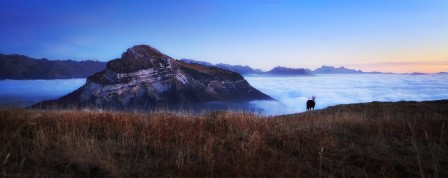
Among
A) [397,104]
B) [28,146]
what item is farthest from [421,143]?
[397,104]

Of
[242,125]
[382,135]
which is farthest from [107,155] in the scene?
[382,135]

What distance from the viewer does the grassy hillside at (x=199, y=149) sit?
6.00 meters

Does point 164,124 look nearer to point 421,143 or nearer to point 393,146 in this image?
point 393,146

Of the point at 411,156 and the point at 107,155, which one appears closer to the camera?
the point at 107,155

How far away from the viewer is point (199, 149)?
24.1ft

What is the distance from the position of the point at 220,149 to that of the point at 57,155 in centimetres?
310

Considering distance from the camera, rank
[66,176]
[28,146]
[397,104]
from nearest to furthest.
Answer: [66,176] < [28,146] < [397,104]

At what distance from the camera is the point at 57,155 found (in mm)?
6473

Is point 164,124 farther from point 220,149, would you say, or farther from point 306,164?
point 306,164

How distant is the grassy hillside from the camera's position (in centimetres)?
600

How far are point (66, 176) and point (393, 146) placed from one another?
7736mm

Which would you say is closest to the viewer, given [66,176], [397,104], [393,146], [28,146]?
[66,176]

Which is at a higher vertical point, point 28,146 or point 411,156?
point 28,146

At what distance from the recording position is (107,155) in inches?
254
